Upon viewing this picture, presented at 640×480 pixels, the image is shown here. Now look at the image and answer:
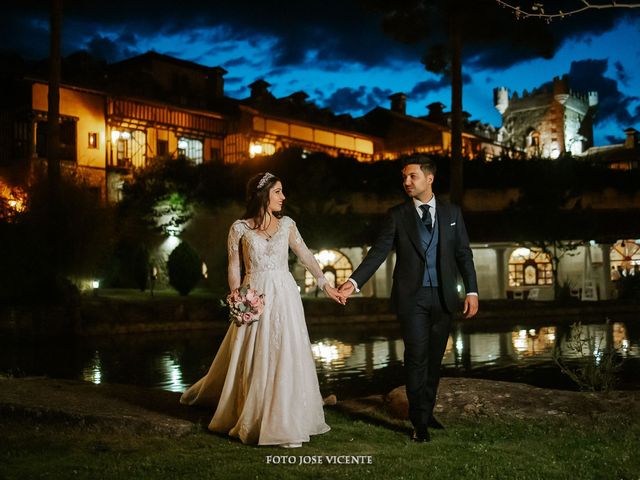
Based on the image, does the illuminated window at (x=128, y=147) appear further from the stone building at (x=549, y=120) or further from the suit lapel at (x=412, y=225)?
the stone building at (x=549, y=120)

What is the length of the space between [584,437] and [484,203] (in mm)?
28008

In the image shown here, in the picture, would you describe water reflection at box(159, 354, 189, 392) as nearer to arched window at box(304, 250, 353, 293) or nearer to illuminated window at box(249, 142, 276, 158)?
arched window at box(304, 250, 353, 293)

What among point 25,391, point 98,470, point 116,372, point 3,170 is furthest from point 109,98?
point 98,470

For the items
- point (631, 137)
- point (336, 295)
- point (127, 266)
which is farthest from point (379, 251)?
point (631, 137)

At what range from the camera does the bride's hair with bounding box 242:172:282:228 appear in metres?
5.53

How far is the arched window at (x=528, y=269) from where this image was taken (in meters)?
31.6

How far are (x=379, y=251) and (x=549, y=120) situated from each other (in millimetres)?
59207

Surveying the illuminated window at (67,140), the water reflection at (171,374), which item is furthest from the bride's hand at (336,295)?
the illuminated window at (67,140)

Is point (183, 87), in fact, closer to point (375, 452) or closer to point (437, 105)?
point (437, 105)

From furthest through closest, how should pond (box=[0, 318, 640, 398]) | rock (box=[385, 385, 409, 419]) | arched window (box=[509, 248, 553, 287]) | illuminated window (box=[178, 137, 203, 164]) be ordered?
1. illuminated window (box=[178, 137, 203, 164])
2. arched window (box=[509, 248, 553, 287])
3. pond (box=[0, 318, 640, 398])
4. rock (box=[385, 385, 409, 419])

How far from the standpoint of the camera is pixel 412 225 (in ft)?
17.1

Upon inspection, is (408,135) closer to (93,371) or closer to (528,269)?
(528,269)

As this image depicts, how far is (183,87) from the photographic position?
37.1 meters

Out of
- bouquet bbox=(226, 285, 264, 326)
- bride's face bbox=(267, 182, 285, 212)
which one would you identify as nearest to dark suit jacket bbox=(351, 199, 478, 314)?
bouquet bbox=(226, 285, 264, 326)
